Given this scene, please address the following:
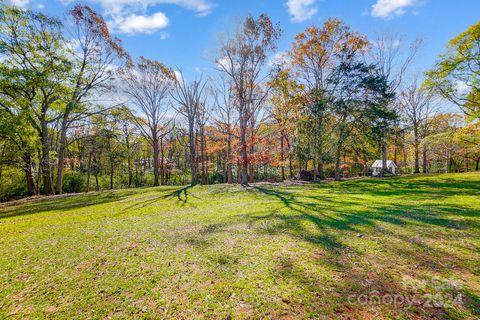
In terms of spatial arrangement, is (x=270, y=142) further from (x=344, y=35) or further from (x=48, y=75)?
(x=48, y=75)

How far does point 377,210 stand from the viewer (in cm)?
686

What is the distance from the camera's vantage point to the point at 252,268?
3.54m

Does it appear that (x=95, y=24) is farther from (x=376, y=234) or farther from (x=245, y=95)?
(x=376, y=234)

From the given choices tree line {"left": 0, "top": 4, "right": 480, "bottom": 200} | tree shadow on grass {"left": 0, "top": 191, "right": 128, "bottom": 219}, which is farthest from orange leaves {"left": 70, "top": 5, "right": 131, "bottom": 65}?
tree shadow on grass {"left": 0, "top": 191, "right": 128, "bottom": 219}

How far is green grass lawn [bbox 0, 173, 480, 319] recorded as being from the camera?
2621mm

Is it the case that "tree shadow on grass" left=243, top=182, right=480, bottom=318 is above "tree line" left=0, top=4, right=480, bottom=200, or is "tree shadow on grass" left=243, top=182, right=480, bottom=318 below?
below

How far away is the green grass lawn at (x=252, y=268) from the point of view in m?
2.62

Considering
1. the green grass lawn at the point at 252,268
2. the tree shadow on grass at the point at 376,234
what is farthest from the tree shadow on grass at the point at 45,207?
the tree shadow on grass at the point at 376,234

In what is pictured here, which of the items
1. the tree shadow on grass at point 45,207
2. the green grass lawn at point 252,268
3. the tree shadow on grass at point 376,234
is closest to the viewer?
the green grass lawn at point 252,268

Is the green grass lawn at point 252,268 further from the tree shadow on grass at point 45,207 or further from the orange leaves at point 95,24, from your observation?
the orange leaves at point 95,24

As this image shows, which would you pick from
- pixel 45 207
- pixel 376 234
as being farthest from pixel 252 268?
pixel 45 207

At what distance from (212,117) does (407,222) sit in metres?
21.9

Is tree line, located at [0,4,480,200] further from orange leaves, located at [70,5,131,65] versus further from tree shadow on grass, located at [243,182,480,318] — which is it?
tree shadow on grass, located at [243,182,480,318]

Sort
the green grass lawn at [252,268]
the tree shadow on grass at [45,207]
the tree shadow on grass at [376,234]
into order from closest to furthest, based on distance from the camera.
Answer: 1. the green grass lawn at [252,268]
2. the tree shadow on grass at [376,234]
3. the tree shadow on grass at [45,207]
